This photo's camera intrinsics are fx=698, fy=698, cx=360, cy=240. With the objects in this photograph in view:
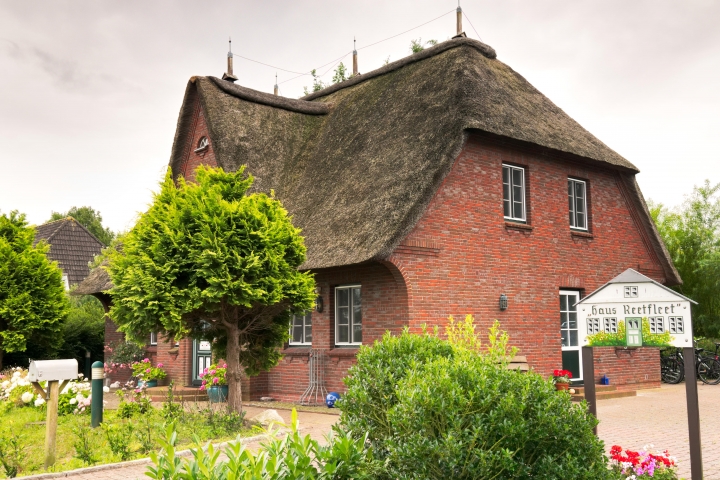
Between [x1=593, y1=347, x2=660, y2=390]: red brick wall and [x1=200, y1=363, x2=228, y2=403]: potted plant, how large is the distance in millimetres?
8192

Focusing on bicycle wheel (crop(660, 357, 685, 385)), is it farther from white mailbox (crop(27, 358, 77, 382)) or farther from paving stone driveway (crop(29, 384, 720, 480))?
white mailbox (crop(27, 358, 77, 382))

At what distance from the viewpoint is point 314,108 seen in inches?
737

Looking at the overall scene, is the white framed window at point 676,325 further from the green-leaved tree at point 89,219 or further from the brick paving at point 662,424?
the green-leaved tree at point 89,219

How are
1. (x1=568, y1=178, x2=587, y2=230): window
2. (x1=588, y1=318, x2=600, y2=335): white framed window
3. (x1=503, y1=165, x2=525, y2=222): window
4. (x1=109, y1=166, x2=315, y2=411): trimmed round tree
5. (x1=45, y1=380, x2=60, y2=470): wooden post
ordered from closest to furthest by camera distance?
(x1=588, y1=318, x2=600, y2=335): white framed window → (x1=45, y1=380, x2=60, y2=470): wooden post → (x1=109, y1=166, x2=315, y2=411): trimmed round tree → (x1=503, y1=165, x2=525, y2=222): window → (x1=568, y1=178, x2=587, y2=230): window

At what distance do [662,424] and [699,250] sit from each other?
15745 millimetres

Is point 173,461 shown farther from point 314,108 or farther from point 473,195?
point 314,108

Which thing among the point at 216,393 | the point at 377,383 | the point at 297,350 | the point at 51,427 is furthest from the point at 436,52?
the point at 377,383

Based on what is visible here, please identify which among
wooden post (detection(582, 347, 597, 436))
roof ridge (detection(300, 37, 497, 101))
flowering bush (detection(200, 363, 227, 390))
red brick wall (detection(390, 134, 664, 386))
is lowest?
flowering bush (detection(200, 363, 227, 390))

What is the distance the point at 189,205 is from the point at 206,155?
7275 millimetres

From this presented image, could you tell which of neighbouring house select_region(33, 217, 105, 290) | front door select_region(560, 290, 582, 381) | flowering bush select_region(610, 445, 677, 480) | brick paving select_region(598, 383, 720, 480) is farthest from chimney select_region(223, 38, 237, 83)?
neighbouring house select_region(33, 217, 105, 290)

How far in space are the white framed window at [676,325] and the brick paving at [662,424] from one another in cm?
153

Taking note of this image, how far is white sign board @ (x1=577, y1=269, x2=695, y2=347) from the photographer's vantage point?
643cm

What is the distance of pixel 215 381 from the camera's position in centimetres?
1323

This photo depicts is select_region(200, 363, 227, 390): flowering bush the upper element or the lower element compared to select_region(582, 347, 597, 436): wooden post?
lower
